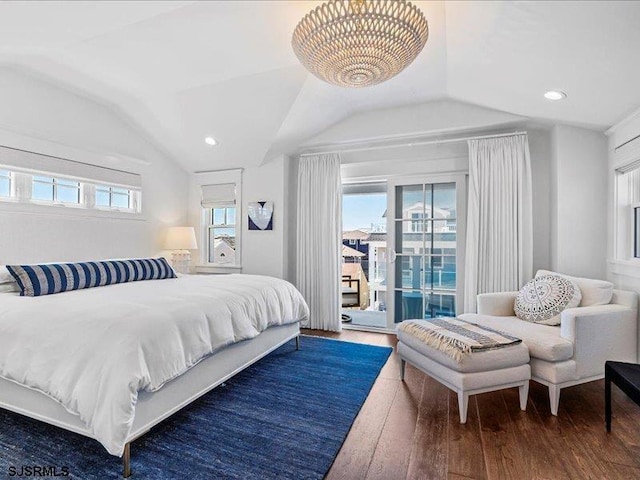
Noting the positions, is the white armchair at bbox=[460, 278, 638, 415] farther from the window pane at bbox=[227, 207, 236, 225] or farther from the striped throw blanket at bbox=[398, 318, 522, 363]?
the window pane at bbox=[227, 207, 236, 225]

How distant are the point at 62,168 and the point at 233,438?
10.1 feet

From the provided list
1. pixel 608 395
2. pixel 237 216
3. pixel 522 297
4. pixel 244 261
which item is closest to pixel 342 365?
pixel 522 297

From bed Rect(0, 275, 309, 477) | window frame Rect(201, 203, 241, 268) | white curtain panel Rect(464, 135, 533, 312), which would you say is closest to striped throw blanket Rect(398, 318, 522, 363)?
white curtain panel Rect(464, 135, 533, 312)

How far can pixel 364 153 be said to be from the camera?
4336 mm

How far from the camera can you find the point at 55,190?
3.42 metres

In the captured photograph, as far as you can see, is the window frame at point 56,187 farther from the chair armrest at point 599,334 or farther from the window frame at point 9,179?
the chair armrest at point 599,334

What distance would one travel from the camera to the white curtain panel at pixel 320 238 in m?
4.31

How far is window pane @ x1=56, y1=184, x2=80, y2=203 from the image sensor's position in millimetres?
3457

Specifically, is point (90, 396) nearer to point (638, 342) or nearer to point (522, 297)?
point (522, 297)

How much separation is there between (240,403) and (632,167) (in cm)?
364

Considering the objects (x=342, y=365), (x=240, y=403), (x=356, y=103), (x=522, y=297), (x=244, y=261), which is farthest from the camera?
(x=244, y=261)

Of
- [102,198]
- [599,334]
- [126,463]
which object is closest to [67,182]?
[102,198]

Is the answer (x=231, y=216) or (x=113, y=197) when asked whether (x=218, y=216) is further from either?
Answer: (x=113, y=197)

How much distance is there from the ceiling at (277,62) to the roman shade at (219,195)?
0.81m
